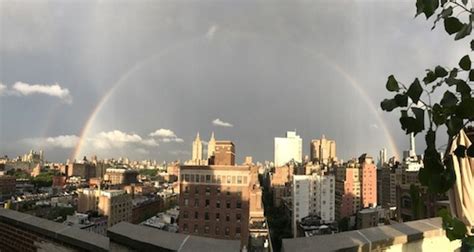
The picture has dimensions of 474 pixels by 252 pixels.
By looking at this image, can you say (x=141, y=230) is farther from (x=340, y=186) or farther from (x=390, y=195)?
(x=390, y=195)

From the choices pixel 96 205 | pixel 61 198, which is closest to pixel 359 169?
pixel 96 205

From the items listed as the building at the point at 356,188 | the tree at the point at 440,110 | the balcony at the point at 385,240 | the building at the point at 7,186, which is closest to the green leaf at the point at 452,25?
the tree at the point at 440,110

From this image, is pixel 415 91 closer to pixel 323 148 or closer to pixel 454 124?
pixel 454 124

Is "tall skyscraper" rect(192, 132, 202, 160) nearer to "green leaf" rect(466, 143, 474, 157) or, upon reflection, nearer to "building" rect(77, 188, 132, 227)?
"building" rect(77, 188, 132, 227)

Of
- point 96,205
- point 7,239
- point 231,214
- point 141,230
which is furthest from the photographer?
point 96,205

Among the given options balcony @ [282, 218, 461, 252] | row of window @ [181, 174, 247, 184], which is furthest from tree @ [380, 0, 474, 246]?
row of window @ [181, 174, 247, 184]

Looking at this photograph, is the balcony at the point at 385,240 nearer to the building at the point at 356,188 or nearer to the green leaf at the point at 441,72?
the green leaf at the point at 441,72

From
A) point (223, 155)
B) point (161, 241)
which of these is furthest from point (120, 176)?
point (161, 241)
